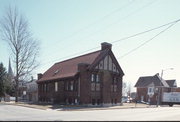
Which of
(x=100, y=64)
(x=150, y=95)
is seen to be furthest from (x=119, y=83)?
(x=150, y=95)

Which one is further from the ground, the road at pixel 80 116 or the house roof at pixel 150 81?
the house roof at pixel 150 81

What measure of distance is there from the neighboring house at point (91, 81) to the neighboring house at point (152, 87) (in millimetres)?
28875

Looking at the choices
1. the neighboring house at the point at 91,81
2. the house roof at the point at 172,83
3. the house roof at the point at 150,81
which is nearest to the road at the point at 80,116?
the neighboring house at the point at 91,81

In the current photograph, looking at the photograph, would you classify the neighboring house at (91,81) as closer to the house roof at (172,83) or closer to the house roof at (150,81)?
the house roof at (150,81)

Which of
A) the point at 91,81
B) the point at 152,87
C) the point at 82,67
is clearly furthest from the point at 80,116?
the point at 152,87

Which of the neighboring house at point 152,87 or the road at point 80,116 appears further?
the neighboring house at point 152,87

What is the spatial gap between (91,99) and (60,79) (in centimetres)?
743

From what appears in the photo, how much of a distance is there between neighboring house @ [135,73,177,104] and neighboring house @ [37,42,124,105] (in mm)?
28875

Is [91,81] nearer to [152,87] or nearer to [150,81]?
[152,87]

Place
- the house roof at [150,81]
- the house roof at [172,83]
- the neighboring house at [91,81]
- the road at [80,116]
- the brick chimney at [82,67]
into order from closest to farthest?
1. the road at [80,116]
2. the brick chimney at [82,67]
3. the neighboring house at [91,81]
4. the house roof at [150,81]
5. the house roof at [172,83]

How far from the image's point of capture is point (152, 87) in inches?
2889

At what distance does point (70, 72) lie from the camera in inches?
1722

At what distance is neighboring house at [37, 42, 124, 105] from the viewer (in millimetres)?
40625

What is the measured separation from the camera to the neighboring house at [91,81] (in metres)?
40.6
